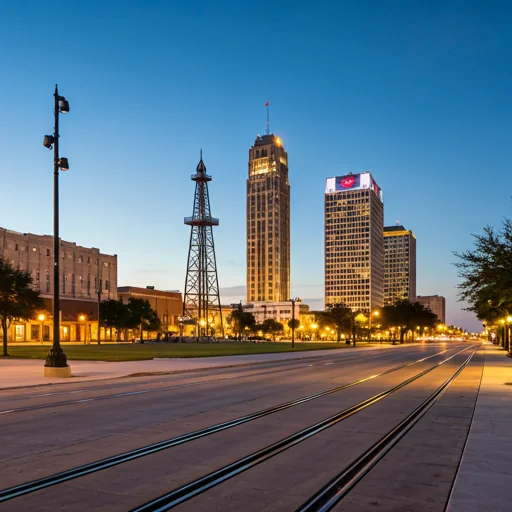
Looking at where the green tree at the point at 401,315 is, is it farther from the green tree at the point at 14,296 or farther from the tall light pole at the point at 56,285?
the tall light pole at the point at 56,285

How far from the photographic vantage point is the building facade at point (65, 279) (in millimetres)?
116938

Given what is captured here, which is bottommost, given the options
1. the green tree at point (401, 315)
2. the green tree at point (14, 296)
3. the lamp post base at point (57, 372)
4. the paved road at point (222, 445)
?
the green tree at point (401, 315)

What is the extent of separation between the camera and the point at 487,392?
20.3m

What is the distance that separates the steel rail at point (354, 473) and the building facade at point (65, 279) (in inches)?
3984

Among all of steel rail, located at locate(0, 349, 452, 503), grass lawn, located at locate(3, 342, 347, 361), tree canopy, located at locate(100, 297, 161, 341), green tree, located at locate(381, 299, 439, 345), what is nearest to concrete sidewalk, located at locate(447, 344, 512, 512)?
steel rail, located at locate(0, 349, 452, 503)

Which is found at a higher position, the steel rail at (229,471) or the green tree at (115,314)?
the steel rail at (229,471)

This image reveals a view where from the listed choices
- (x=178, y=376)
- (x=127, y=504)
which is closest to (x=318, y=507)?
(x=127, y=504)

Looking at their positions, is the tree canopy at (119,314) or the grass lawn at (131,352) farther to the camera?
the tree canopy at (119,314)

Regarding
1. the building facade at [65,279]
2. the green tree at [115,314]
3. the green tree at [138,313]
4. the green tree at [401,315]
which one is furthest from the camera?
the green tree at [401,315]

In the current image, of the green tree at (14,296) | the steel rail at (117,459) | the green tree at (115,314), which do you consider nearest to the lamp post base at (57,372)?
the steel rail at (117,459)

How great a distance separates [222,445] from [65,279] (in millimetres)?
134126

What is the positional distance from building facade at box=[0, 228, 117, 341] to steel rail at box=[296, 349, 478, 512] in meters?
101

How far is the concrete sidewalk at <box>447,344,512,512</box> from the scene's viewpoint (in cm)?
702

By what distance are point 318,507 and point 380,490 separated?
119cm
